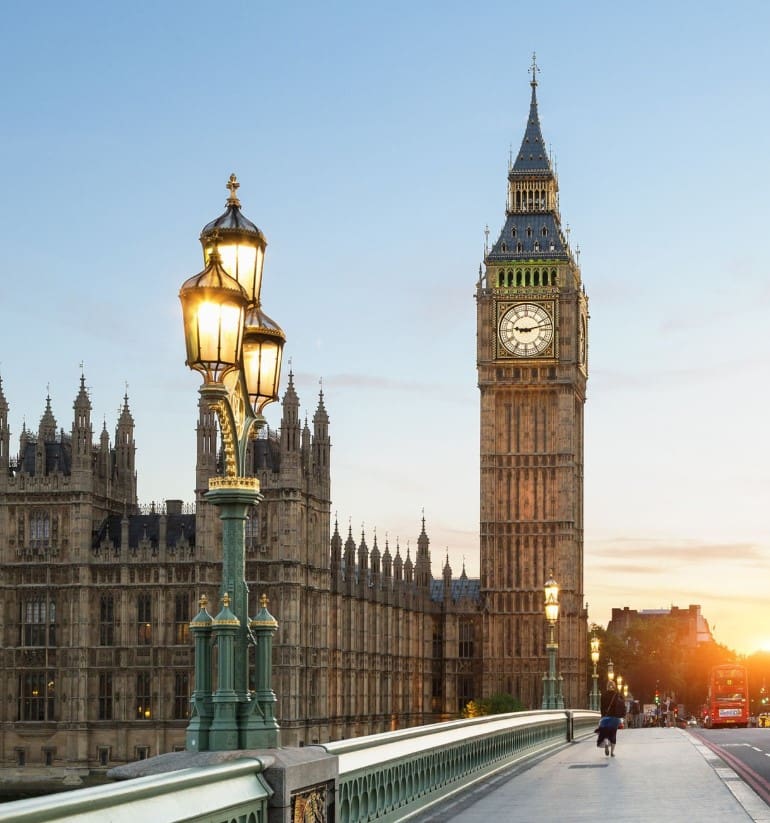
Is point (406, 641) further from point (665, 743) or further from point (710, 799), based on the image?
point (710, 799)

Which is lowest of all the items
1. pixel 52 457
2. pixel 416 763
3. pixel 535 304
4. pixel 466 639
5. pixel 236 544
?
pixel 466 639

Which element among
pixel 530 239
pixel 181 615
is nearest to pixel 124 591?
pixel 181 615

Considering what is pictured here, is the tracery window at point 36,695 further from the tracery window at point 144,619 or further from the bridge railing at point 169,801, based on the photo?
the bridge railing at point 169,801

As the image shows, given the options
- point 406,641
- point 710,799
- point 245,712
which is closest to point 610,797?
point 710,799

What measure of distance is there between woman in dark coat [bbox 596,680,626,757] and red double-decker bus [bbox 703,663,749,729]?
59.1 m

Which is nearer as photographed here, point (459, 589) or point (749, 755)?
point (749, 755)

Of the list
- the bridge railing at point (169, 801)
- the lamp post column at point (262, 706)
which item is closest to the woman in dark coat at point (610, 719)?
the lamp post column at point (262, 706)

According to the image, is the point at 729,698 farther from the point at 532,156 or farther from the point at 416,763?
the point at 416,763

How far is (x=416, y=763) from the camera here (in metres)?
19.4

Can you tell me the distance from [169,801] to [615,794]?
1323cm

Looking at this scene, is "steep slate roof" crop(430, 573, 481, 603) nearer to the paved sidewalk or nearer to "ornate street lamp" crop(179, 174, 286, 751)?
the paved sidewalk

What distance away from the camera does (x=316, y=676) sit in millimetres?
82875

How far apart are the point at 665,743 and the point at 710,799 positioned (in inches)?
752

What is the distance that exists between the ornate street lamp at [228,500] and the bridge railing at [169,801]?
3.62 feet
